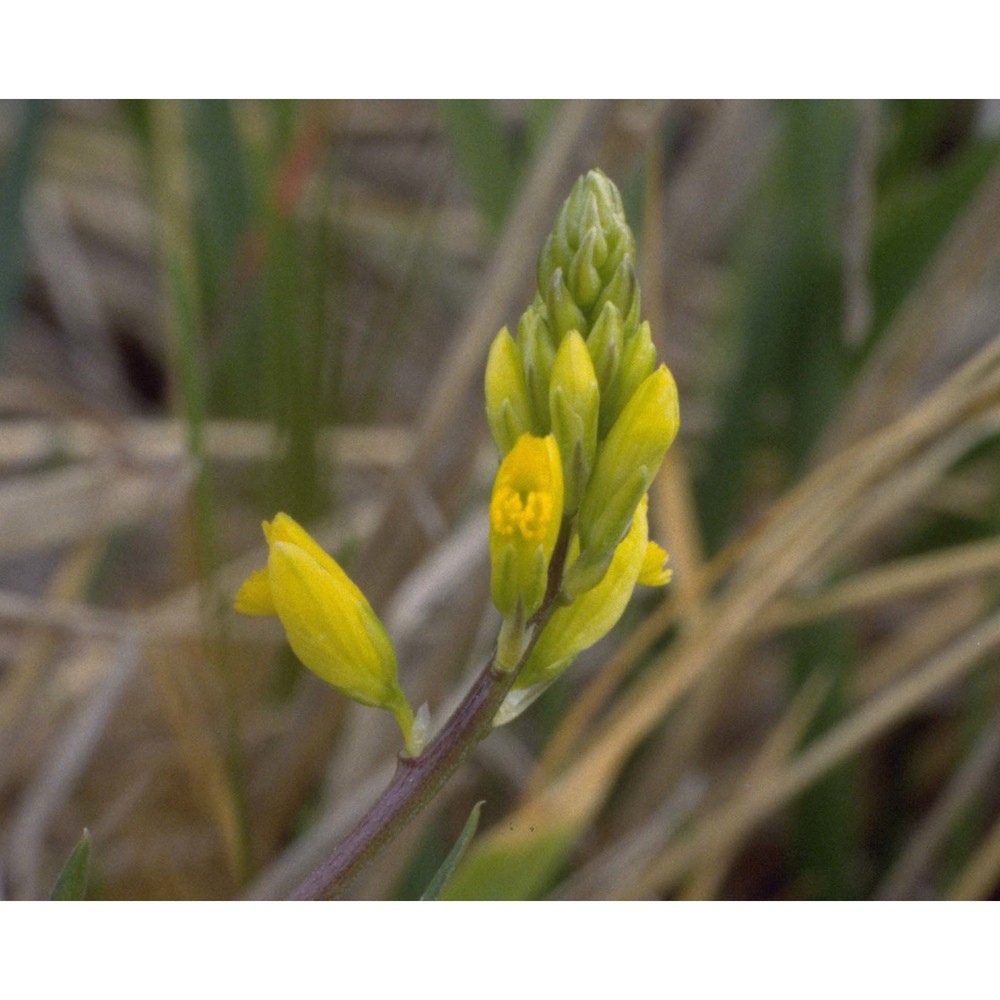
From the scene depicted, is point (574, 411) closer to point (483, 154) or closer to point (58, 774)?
point (58, 774)

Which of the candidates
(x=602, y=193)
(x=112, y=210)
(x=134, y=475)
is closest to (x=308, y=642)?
(x=602, y=193)

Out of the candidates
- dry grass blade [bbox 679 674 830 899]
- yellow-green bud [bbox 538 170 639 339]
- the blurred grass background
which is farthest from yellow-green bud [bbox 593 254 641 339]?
dry grass blade [bbox 679 674 830 899]

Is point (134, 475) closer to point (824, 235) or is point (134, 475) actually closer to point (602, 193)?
point (824, 235)

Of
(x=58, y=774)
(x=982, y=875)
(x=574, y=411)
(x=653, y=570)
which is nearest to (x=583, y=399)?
(x=574, y=411)

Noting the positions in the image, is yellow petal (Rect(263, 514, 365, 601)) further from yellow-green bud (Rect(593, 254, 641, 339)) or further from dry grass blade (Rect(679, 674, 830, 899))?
dry grass blade (Rect(679, 674, 830, 899))

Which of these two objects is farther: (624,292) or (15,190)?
(15,190)

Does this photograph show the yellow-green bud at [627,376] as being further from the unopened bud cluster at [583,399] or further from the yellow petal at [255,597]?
the yellow petal at [255,597]
